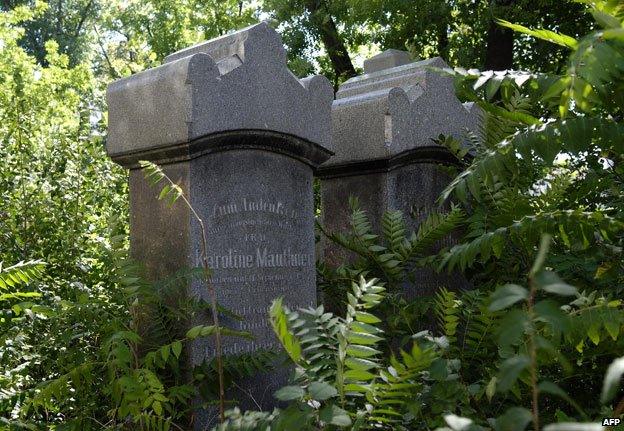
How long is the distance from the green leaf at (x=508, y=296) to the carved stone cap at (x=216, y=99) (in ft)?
9.93

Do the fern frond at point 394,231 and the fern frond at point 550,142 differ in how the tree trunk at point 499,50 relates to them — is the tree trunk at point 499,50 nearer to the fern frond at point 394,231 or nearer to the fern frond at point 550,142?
the fern frond at point 394,231

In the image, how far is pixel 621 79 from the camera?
2.73m

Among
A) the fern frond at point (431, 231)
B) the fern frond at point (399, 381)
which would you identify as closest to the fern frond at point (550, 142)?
the fern frond at point (399, 381)

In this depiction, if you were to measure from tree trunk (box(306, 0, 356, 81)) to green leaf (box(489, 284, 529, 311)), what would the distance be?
12.4 m

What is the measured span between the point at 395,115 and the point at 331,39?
9083 millimetres

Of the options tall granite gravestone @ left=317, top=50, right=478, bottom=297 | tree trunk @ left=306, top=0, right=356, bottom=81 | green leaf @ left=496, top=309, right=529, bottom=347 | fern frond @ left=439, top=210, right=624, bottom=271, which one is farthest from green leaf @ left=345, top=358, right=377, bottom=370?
tree trunk @ left=306, top=0, right=356, bottom=81

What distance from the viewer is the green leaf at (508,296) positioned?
134 centimetres

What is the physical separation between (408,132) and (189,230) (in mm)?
2325

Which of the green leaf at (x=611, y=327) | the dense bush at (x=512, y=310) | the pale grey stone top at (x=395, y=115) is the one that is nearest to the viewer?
the dense bush at (x=512, y=310)

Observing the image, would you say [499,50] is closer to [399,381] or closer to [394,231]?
[394,231]

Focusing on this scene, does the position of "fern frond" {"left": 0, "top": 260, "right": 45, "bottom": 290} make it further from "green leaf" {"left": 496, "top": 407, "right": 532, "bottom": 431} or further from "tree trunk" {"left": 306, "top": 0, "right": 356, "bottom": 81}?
"tree trunk" {"left": 306, "top": 0, "right": 356, "bottom": 81}

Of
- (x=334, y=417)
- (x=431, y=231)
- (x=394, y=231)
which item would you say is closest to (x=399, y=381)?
(x=334, y=417)

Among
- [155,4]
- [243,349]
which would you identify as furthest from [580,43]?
[155,4]

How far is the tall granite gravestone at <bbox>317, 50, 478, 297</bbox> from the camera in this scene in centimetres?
594
